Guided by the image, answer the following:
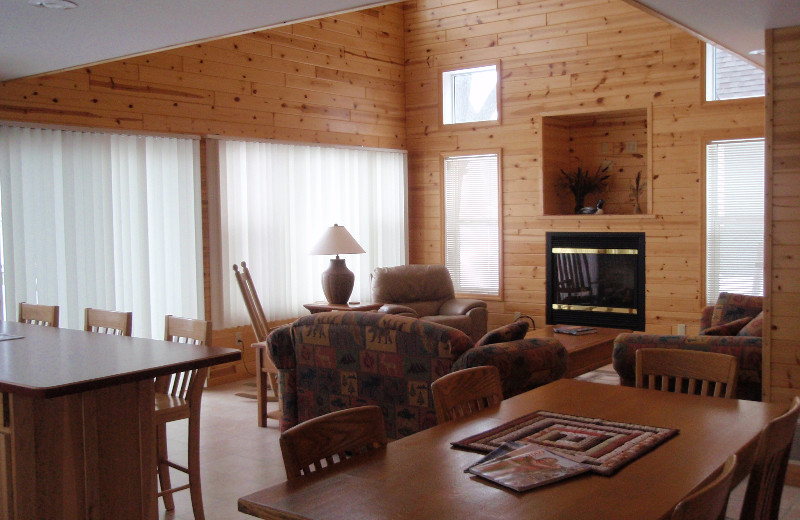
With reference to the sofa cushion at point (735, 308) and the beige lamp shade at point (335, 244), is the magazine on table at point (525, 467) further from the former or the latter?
the beige lamp shade at point (335, 244)

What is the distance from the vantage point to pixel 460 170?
350 inches

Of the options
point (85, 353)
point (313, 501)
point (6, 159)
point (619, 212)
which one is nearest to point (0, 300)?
point (6, 159)

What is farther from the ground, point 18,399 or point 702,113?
point 702,113

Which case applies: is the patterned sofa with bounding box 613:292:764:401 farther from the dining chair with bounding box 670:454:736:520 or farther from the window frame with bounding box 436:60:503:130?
the window frame with bounding box 436:60:503:130

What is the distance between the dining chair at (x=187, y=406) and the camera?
349 cm

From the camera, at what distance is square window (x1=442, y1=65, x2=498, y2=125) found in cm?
866

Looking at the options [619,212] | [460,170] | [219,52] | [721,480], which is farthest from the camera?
[460,170]

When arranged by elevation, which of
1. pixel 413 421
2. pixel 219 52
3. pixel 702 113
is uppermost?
pixel 219 52

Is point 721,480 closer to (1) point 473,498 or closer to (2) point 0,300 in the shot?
(1) point 473,498

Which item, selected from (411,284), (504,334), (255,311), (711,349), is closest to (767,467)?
(504,334)

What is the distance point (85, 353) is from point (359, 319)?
1464 mm

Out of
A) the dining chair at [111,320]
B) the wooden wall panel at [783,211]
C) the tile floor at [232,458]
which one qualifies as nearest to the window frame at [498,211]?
the tile floor at [232,458]

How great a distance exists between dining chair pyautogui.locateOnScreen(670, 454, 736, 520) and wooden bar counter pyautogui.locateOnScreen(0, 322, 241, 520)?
1901 millimetres

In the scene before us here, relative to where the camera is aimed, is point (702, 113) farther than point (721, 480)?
Yes
